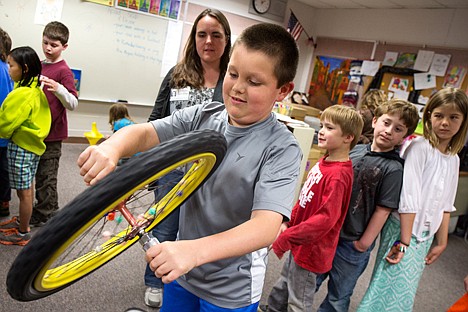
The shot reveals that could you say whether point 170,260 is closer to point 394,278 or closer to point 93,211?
point 93,211

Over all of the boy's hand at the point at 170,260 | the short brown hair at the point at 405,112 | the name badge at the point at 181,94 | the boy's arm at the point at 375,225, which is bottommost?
the boy's arm at the point at 375,225

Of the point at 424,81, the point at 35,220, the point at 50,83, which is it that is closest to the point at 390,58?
the point at 424,81

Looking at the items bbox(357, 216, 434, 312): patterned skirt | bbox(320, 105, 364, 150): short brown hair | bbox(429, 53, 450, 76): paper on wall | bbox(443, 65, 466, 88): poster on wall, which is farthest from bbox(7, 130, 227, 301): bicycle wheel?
bbox(429, 53, 450, 76): paper on wall

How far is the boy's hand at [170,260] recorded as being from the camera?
56 cm

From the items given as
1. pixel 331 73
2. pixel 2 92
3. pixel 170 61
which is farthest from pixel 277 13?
pixel 2 92

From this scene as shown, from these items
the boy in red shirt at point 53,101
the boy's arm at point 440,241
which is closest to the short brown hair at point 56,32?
the boy in red shirt at point 53,101

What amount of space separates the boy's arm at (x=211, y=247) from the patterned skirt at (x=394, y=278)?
114 cm

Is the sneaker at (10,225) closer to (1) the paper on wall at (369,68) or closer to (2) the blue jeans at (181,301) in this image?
(2) the blue jeans at (181,301)

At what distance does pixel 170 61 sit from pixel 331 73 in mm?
2646

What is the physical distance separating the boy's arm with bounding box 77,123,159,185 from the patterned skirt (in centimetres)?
127

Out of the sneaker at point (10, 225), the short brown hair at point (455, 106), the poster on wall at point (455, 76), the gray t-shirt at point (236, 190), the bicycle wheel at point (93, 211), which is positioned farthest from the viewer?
the poster on wall at point (455, 76)

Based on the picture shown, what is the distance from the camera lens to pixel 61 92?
2.09m

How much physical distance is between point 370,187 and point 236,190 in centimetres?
97

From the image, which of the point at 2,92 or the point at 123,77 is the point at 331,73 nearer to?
the point at 123,77
